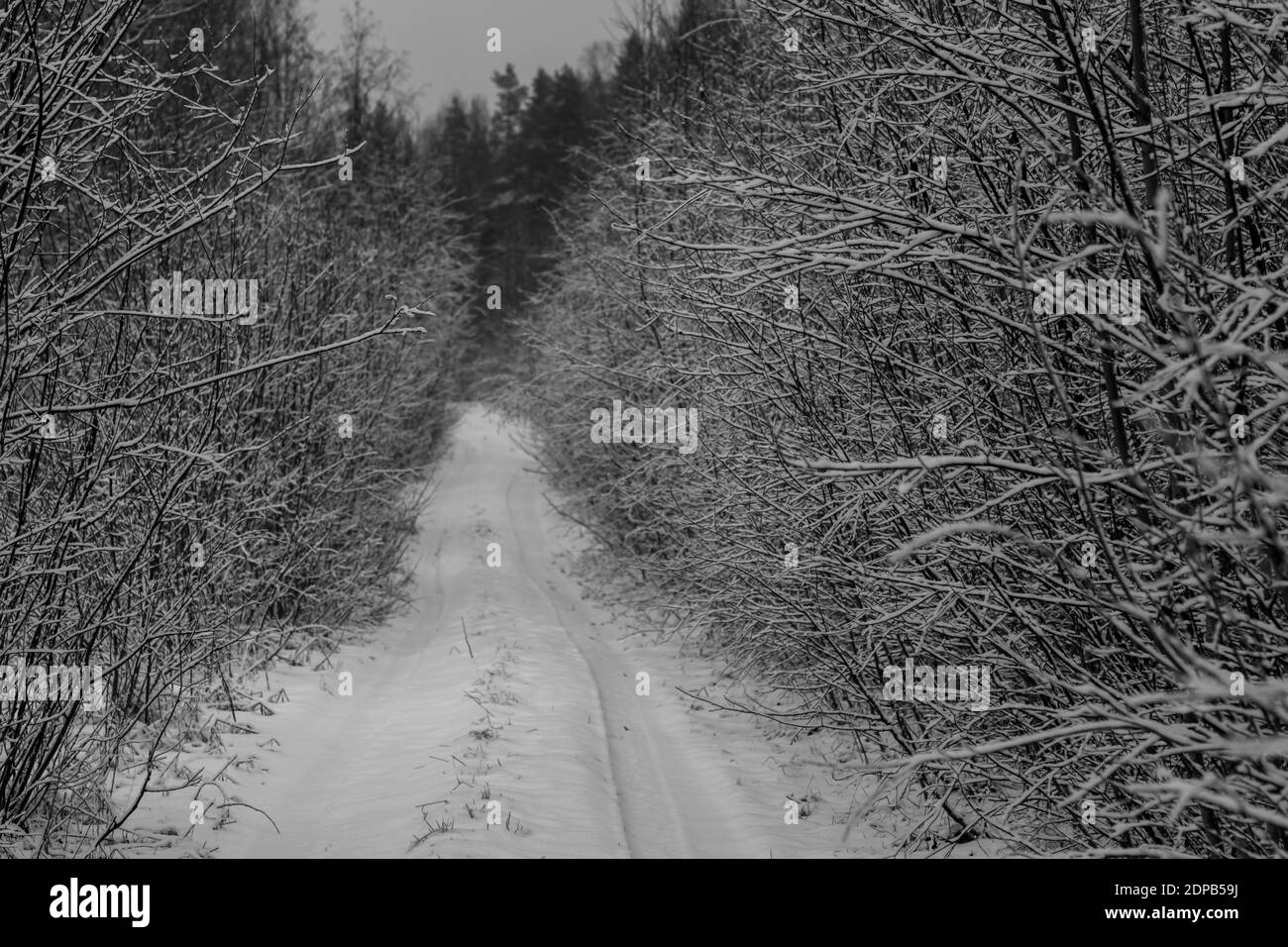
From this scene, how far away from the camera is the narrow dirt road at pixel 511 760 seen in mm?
5723

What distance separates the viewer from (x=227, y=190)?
383cm

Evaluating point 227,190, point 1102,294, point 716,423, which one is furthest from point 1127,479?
point 716,423

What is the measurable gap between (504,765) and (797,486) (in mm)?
3103

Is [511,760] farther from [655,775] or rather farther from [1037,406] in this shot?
[1037,406]

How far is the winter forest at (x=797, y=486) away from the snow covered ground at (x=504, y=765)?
0.06 m

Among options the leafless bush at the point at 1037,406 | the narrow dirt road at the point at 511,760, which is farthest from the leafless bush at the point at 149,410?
the leafless bush at the point at 1037,406

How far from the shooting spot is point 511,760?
7.09 m

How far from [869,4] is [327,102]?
2284cm

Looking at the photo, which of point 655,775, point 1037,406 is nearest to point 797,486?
point 1037,406

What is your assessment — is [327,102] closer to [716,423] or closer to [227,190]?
[716,423]

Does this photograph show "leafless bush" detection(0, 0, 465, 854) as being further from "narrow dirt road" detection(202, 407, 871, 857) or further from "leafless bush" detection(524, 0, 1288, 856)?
"leafless bush" detection(524, 0, 1288, 856)

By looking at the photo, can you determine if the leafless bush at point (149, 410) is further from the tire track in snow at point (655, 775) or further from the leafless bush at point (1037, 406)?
the tire track in snow at point (655, 775)

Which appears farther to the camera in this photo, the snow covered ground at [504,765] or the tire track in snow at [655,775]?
the tire track in snow at [655,775]

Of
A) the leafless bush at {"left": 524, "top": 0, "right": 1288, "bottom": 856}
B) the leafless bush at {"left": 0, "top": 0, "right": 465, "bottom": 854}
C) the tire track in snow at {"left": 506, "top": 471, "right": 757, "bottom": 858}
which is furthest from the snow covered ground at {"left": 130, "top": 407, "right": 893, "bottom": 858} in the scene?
the leafless bush at {"left": 524, "top": 0, "right": 1288, "bottom": 856}
